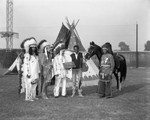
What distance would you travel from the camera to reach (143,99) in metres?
8.82

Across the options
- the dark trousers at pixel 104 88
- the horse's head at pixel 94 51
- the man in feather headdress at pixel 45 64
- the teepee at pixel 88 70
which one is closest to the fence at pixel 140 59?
the teepee at pixel 88 70

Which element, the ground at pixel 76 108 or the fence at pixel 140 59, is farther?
the fence at pixel 140 59

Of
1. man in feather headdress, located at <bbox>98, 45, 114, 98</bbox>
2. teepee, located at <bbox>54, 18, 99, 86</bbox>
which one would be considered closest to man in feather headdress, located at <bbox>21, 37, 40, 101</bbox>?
man in feather headdress, located at <bbox>98, 45, 114, 98</bbox>

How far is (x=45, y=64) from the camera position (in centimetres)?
887

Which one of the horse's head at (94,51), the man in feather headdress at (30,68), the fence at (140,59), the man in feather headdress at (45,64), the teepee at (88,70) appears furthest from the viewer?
the fence at (140,59)

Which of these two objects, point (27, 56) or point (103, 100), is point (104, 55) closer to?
point (103, 100)

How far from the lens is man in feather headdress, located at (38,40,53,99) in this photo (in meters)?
8.85

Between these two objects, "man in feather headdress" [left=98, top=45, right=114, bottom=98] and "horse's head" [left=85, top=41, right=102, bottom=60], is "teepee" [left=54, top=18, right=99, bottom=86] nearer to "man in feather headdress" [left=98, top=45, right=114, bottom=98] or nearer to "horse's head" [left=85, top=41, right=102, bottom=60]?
"horse's head" [left=85, top=41, right=102, bottom=60]

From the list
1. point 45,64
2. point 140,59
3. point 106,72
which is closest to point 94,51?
point 106,72

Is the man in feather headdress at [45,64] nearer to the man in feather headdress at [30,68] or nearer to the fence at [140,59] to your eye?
the man in feather headdress at [30,68]

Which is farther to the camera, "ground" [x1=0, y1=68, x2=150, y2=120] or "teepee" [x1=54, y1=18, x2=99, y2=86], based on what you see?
"teepee" [x1=54, y1=18, x2=99, y2=86]

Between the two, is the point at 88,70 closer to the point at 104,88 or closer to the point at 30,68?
the point at 104,88

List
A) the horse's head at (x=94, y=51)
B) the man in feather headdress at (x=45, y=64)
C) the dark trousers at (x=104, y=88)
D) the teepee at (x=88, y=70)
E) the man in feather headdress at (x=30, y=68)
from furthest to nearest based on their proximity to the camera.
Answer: the teepee at (x=88, y=70), the horse's head at (x=94, y=51), the dark trousers at (x=104, y=88), the man in feather headdress at (x=45, y=64), the man in feather headdress at (x=30, y=68)

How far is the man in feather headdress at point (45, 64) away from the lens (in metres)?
8.85
